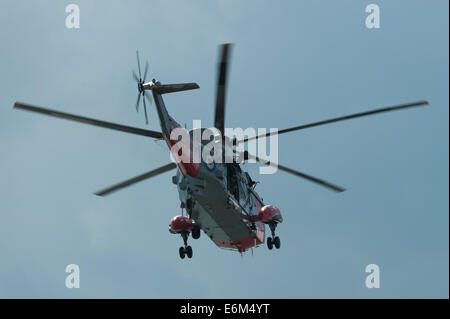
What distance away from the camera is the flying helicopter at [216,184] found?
76.5 feet

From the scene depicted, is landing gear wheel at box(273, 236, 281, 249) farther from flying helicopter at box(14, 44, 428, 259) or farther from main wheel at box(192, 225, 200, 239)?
main wheel at box(192, 225, 200, 239)

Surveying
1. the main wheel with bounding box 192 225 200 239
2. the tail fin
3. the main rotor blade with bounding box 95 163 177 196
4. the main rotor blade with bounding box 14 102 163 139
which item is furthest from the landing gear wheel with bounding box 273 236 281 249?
the main rotor blade with bounding box 14 102 163 139

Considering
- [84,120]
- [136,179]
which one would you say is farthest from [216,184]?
[84,120]

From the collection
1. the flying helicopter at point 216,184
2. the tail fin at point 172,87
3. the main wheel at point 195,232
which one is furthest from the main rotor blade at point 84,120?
the main wheel at point 195,232

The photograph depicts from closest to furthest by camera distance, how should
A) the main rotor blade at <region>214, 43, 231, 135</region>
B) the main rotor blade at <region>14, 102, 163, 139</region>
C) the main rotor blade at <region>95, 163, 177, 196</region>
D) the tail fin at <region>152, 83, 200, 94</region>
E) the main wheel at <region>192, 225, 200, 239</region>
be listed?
1. the main rotor blade at <region>214, 43, 231, 135</region>
2. the main rotor blade at <region>14, 102, 163, 139</region>
3. the main rotor blade at <region>95, 163, 177, 196</region>
4. the tail fin at <region>152, 83, 200, 94</region>
5. the main wheel at <region>192, 225, 200, 239</region>

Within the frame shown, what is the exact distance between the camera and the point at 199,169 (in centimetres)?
2558

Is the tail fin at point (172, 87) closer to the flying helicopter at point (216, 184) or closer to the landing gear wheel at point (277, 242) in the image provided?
the flying helicopter at point (216, 184)

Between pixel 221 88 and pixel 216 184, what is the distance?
5623mm

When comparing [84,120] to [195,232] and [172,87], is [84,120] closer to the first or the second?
[172,87]

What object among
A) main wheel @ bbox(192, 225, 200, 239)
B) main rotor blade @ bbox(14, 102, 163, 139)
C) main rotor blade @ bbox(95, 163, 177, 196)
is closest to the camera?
main rotor blade @ bbox(14, 102, 163, 139)

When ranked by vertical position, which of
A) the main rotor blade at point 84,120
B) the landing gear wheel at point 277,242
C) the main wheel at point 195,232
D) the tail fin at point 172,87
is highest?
the tail fin at point 172,87

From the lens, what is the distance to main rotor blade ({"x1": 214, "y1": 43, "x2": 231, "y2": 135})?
65.7ft
